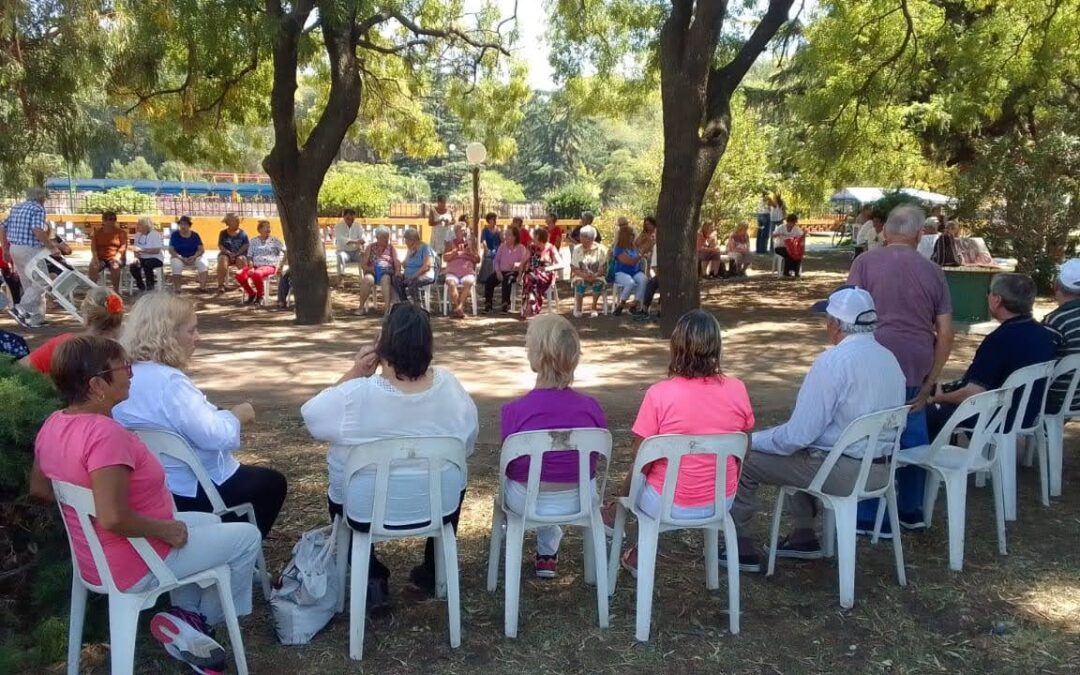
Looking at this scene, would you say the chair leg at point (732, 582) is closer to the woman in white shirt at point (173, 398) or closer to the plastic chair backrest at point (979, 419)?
the plastic chair backrest at point (979, 419)

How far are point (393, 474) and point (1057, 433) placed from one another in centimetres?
371

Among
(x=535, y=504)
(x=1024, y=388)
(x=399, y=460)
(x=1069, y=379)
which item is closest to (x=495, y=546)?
(x=535, y=504)

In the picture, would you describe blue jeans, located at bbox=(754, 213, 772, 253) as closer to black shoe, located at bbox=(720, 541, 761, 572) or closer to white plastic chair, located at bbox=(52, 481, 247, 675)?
black shoe, located at bbox=(720, 541, 761, 572)

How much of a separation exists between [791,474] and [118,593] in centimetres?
256

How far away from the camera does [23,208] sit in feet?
38.1

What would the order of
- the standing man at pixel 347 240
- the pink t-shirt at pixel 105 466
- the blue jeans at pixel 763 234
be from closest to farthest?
the pink t-shirt at pixel 105 466 → the standing man at pixel 347 240 → the blue jeans at pixel 763 234

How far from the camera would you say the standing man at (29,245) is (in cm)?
1159

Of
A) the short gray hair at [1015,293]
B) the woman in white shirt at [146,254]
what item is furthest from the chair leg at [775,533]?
the woman in white shirt at [146,254]

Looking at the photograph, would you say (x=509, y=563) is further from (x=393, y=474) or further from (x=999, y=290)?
(x=999, y=290)

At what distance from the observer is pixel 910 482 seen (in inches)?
177

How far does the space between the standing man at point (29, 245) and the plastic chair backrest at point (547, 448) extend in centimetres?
1023

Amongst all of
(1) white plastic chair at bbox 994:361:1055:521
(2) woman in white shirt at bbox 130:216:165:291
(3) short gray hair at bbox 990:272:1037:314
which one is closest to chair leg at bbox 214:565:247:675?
(1) white plastic chair at bbox 994:361:1055:521

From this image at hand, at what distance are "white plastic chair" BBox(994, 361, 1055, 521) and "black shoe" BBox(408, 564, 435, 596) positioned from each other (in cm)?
265

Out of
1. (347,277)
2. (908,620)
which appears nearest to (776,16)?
(908,620)
